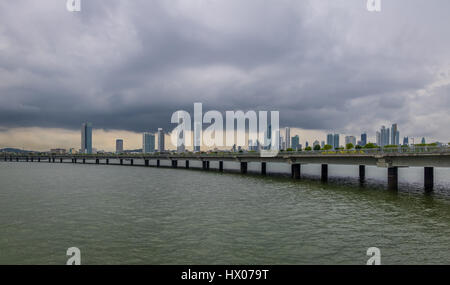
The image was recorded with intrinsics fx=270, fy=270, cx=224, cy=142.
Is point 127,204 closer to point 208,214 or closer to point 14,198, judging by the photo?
point 208,214

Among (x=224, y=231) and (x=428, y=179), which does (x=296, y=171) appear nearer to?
(x=428, y=179)

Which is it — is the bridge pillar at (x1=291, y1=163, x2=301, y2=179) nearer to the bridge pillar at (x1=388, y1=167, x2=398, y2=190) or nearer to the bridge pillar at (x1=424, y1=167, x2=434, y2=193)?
the bridge pillar at (x1=388, y1=167, x2=398, y2=190)

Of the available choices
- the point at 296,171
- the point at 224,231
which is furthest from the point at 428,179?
the point at 224,231

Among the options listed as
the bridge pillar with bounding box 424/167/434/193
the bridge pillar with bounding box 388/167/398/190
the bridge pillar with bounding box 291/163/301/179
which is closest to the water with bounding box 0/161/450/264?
the bridge pillar with bounding box 388/167/398/190

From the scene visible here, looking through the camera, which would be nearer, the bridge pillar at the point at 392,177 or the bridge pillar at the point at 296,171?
the bridge pillar at the point at 392,177

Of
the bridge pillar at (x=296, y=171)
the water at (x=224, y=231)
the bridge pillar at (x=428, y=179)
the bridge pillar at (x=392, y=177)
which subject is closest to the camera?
the water at (x=224, y=231)

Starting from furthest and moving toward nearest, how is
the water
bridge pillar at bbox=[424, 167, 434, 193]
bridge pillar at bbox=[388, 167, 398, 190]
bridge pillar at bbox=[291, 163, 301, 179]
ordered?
bridge pillar at bbox=[291, 163, 301, 179] → bridge pillar at bbox=[424, 167, 434, 193] → bridge pillar at bbox=[388, 167, 398, 190] → the water

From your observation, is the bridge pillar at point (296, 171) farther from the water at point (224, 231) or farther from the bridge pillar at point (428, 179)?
the water at point (224, 231)

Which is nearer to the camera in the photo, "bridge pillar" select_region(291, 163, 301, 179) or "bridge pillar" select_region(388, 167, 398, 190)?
"bridge pillar" select_region(388, 167, 398, 190)

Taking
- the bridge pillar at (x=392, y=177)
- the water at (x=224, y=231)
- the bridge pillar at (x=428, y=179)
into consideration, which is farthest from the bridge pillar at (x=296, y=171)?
the water at (x=224, y=231)
